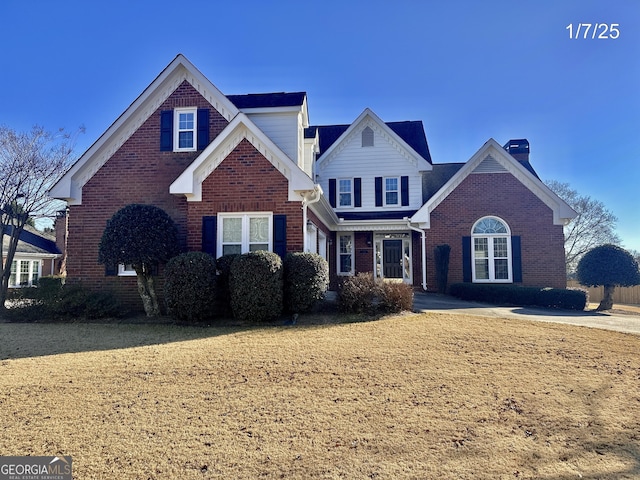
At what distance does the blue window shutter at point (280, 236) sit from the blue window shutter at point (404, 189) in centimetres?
970

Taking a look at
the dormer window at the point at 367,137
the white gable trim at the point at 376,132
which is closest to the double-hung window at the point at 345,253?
the white gable trim at the point at 376,132

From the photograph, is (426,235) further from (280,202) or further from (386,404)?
(386,404)

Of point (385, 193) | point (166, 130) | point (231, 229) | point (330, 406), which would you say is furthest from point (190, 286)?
point (385, 193)

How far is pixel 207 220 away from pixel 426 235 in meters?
9.82

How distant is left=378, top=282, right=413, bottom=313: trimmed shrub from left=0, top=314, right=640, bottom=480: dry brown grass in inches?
96.3

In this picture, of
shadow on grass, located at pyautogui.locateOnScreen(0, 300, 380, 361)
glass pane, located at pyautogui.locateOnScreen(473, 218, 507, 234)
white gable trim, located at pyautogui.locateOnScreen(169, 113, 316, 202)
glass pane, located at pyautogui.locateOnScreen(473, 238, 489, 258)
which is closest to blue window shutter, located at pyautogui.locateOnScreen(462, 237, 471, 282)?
glass pane, located at pyautogui.locateOnScreen(473, 238, 489, 258)

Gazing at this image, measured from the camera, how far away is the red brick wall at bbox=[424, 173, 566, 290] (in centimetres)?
1588

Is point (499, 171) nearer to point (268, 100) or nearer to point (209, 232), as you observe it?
point (268, 100)

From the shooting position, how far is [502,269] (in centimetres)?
1627

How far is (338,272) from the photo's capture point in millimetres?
18984

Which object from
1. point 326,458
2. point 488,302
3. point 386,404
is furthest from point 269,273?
point 488,302

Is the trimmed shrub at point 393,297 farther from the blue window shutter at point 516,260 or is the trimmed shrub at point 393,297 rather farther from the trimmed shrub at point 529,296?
the blue window shutter at point 516,260

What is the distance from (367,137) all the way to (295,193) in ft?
33.4

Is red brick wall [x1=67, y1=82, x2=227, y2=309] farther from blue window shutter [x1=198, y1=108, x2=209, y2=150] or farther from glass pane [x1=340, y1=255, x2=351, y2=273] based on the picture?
glass pane [x1=340, y1=255, x2=351, y2=273]
